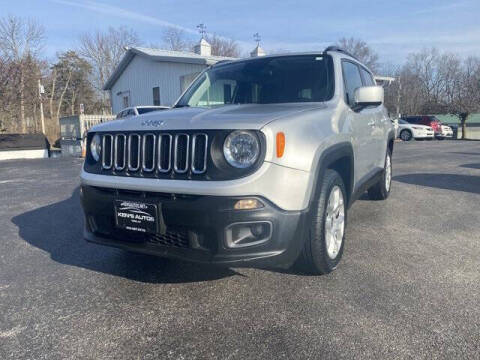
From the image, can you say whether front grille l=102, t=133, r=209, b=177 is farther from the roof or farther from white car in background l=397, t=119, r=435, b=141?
white car in background l=397, t=119, r=435, b=141

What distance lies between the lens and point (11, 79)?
1530cm

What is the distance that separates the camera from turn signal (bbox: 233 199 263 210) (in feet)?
7.77

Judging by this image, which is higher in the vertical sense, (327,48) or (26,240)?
(327,48)

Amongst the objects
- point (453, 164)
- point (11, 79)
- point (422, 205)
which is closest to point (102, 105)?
point (11, 79)

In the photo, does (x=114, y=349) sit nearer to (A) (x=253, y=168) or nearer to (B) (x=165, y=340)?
(B) (x=165, y=340)

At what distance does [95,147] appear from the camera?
10.3 ft

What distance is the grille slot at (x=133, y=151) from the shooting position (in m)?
2.78

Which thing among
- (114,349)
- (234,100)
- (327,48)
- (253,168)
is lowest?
(114,349)

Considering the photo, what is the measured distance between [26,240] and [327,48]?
395 cm

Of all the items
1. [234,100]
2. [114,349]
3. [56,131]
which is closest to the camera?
[114,349]

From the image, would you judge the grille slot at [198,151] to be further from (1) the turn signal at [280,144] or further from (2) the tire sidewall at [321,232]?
(2) the tire sidewall at [321,232]

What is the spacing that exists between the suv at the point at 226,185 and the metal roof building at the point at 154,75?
12684mm

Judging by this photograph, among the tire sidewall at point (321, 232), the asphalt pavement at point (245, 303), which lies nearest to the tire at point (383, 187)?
the asphalt pavement at point (245, 303)

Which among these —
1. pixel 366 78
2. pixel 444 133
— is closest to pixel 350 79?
pixel 366 78
